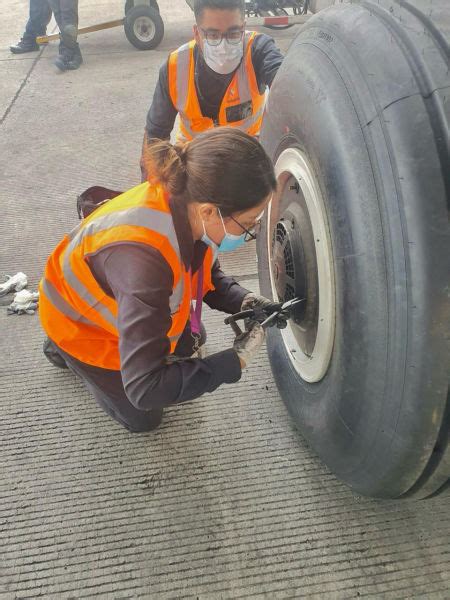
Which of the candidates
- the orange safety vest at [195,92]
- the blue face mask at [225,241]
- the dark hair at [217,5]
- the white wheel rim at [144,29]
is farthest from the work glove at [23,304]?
the white wheel rim at [144,29]

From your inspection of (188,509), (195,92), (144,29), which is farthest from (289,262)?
(144,29)

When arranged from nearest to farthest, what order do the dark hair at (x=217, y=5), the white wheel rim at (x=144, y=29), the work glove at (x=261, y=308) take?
the work glove at (x=261, y=308)
the dark hair at (x=217, y=5)
the white wheel rim at (x=144, y=29)

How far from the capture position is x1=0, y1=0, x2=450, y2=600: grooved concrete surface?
1.17 metres

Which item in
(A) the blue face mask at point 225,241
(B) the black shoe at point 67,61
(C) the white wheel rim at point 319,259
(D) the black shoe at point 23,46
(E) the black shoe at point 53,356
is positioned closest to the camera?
(C) the white wheel rim at point 319,259

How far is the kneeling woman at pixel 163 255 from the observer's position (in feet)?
3.37

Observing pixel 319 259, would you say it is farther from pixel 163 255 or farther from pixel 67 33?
pixel 67 33

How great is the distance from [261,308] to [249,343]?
0.37 feet

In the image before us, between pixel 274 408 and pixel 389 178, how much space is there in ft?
3.21

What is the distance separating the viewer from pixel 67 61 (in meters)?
4.39

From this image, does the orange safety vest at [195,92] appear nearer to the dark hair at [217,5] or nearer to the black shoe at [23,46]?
the dark hair at [217,5]

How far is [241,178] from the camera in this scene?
3.35 feet

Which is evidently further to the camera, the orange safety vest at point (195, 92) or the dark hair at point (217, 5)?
the orange safety vest at point (195, 92)

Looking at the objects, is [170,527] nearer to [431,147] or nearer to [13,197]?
[431,147]

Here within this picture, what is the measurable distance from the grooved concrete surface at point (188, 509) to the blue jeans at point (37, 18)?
3940 mm
